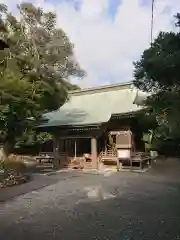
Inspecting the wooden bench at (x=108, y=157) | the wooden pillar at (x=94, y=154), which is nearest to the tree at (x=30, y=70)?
the wooden pillar at (x=94, y=154)

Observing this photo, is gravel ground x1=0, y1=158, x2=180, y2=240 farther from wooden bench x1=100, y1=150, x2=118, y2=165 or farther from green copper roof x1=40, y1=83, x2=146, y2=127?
green copper roof x1=40, y1=83, x2=146, y2=127

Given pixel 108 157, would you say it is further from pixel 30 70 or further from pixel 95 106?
pixel 30 70

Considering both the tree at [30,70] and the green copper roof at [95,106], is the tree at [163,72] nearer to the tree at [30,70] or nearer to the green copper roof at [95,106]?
the tree at [30,70]

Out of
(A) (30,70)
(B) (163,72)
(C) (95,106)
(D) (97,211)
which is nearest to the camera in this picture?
(B) (163,72)

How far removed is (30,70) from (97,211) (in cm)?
1233

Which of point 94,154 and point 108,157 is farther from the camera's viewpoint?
point 108,157

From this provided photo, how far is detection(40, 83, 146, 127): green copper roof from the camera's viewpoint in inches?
787

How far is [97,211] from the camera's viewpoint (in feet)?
29.2

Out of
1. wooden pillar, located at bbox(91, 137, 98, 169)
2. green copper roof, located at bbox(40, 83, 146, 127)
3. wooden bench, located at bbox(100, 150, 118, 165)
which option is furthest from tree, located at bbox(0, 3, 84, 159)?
wooden bench, located at bbox(100, 150, 118, 165)

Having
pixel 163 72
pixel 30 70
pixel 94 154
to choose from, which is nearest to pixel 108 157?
pixel 94 154

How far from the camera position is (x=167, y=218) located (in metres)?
7.81

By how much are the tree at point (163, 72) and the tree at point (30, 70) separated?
5.20 metres

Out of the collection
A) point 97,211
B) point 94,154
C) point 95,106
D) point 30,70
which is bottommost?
point 97,211

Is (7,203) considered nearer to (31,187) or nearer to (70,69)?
(31,187)
